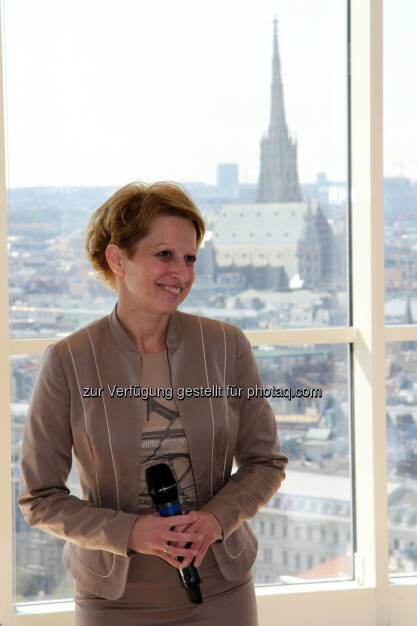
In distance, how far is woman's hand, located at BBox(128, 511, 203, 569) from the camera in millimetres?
1605

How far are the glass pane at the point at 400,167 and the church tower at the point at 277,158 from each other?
464mm

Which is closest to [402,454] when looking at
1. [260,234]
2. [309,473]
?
[309,473]

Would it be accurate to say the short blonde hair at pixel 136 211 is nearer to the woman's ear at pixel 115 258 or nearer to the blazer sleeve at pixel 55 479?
the woman's ear at pixel 115 258

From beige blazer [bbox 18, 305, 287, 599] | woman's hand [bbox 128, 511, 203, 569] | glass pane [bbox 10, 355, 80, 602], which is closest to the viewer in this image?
woman's hand [bbox 128, 511, 203, 569]

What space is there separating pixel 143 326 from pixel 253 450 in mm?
456

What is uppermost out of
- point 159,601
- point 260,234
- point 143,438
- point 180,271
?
point 260,234

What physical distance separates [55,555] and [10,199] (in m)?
1.58

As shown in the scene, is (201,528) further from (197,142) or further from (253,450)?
(197,142)

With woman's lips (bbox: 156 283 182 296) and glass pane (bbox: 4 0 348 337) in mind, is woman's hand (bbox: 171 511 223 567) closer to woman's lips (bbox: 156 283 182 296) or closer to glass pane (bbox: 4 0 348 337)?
woman's lips (bbox: 156 283 182 296)

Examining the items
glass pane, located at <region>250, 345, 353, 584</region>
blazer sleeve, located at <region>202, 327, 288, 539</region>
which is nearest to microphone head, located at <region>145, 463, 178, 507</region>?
blazer sleeve, located at <region>202, 327, 288, 539</region>

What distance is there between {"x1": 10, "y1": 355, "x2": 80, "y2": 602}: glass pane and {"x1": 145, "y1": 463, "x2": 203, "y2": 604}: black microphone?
59.4 inches

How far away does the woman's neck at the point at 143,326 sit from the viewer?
189 centimetres

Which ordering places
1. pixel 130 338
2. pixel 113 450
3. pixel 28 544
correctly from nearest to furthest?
pixel 113 450 < pixel 130 338 < pixel 28 544

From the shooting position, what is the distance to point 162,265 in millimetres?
1826
